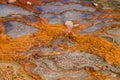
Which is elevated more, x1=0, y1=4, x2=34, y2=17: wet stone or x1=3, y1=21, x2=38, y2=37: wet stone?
x1=0, y1=4, x2=34, y2=17: wet stone

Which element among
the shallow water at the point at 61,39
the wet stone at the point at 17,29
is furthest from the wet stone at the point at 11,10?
the wet stone at the point at 17,29

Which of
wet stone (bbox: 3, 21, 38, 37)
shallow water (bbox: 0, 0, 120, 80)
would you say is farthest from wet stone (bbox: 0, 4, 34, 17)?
wet stone (bbox: 3, 21, 38, 37)

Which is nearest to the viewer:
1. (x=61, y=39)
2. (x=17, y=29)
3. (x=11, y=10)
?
(x=61, y=39)

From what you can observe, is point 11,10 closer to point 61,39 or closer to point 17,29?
point 17,29

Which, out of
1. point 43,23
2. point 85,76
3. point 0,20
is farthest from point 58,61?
point 0,20

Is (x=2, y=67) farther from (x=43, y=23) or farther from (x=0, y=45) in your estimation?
(x=43, y=23)

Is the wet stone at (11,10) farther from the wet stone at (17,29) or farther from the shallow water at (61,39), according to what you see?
the wet stone at (17,29)

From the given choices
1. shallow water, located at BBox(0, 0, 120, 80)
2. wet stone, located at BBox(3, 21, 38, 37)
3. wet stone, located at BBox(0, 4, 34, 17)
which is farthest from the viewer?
wet stone, located at BBox(0, 4, 34, 17)

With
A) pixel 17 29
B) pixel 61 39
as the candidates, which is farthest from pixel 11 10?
pixel 61 39

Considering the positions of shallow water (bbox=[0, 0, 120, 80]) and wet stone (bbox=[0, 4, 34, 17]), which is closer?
shallow water (bbox=[0, 0, 120, 80])

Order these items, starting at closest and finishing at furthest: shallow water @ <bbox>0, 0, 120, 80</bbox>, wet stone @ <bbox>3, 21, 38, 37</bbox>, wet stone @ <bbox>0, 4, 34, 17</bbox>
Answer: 1. shallow water @ <bbox>0, 0, 120, 80</bbox>
2. wet stone @ <bbox>3, 21, 38, 37</bbox>
3. wet stone @ <bbox>0, 4, 34, 17</bbox>

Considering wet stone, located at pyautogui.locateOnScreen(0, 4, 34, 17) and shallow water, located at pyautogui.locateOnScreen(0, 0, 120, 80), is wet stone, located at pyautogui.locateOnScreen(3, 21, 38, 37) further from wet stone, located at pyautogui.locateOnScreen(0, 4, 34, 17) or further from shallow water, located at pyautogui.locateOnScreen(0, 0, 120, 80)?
wet stone, located at pyautogui.locateOnScreen(0, 4, 34, 17)
